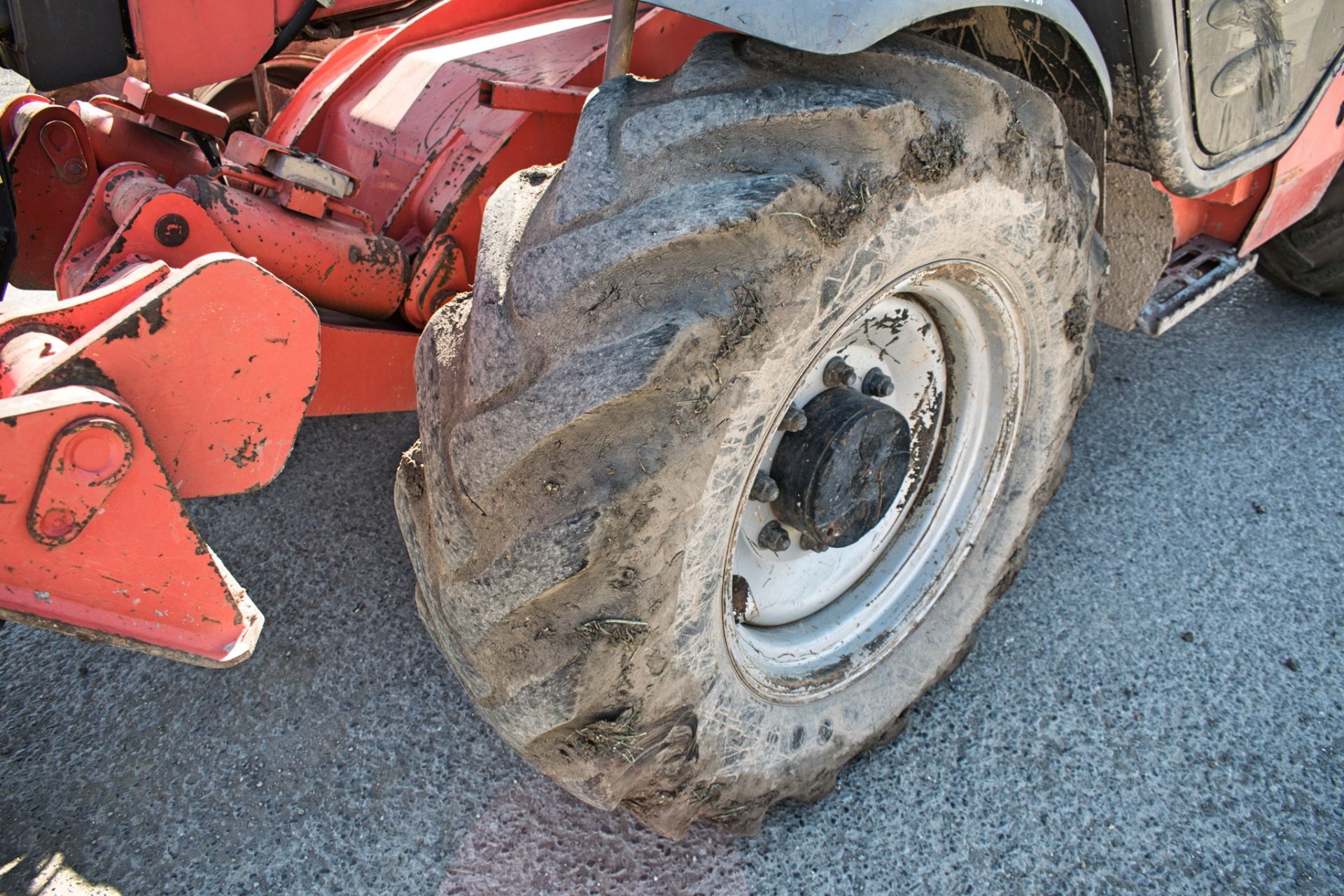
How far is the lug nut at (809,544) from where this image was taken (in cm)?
172

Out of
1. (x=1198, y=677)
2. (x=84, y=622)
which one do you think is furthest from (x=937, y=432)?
(x=84, y=622)

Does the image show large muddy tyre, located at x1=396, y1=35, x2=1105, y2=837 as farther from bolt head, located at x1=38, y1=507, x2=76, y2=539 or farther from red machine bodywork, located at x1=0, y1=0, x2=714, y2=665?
bolt head, located at x1=38, y1=507, x2=76, y2=539

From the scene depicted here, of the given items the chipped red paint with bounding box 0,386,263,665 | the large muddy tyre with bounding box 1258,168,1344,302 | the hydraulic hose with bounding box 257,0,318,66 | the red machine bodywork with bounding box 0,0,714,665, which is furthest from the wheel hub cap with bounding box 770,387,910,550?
the large muddy tyre with bounding box 1258,168,1344,302

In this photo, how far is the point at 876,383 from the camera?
5.83 feet

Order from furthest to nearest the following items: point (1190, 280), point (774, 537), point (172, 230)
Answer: point (1190, 280)
point (774, 537)
point (172, 230)

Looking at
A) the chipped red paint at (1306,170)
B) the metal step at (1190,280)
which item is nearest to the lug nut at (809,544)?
the metal step at (1190,280)

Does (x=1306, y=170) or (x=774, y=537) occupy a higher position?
(x=1306, y=170)

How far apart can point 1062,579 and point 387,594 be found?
1.63 m

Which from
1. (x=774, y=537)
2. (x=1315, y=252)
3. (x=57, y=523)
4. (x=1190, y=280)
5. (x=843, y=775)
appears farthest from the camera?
(x=1315, y=252)

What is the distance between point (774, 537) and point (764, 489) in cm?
14

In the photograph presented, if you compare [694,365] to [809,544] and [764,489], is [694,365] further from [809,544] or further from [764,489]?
[809,544]

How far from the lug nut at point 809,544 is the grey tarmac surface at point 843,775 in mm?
472

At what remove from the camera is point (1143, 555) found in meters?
2.38

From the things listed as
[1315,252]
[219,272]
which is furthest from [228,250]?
[1315,252]
